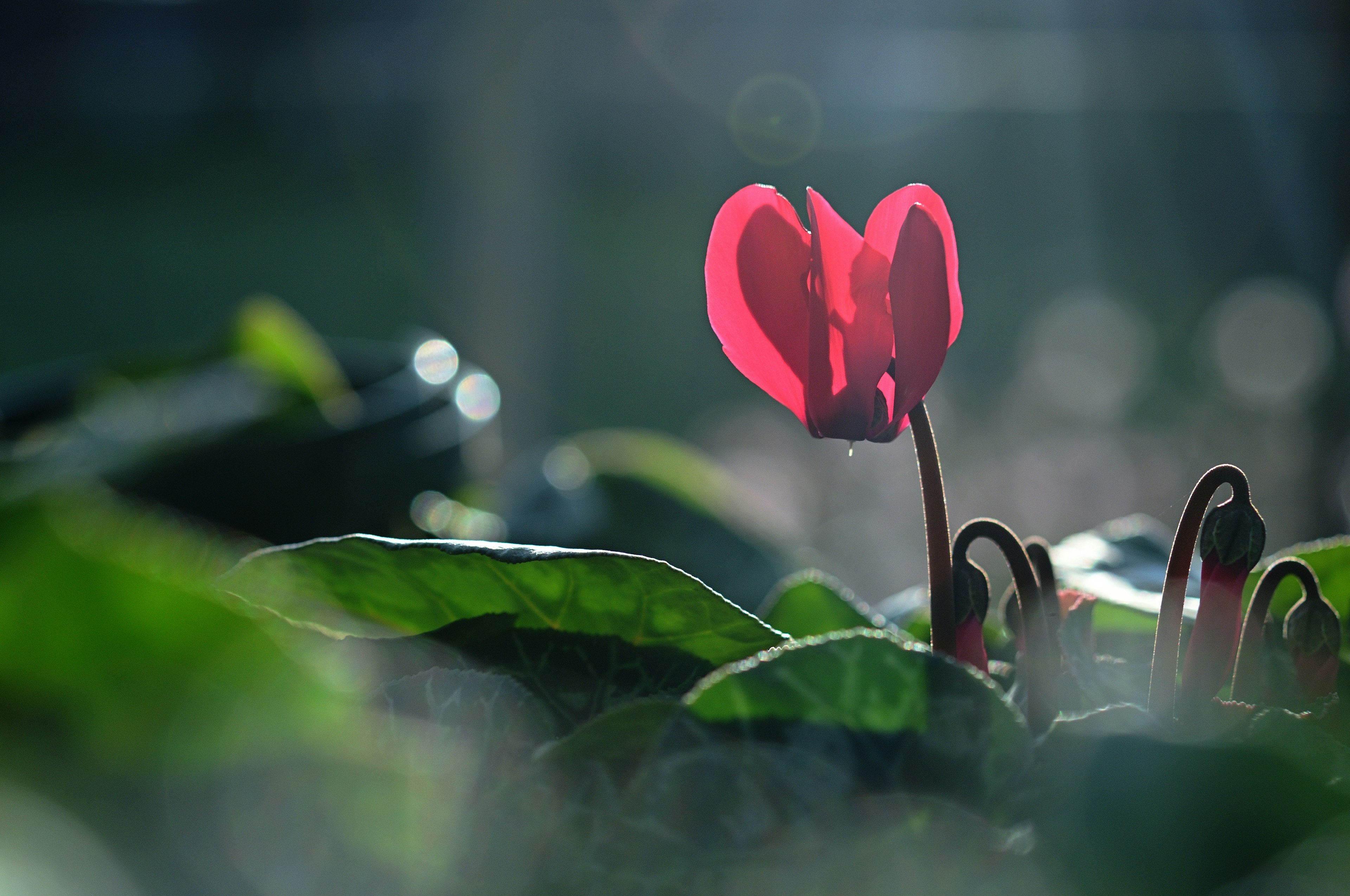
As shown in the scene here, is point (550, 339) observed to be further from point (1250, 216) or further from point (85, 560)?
point (1250, 216)

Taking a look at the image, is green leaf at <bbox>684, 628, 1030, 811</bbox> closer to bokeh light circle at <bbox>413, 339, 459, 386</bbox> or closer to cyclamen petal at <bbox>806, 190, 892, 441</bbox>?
cyclamen petal at <bbox>806, 190, 892, 441</bbox>

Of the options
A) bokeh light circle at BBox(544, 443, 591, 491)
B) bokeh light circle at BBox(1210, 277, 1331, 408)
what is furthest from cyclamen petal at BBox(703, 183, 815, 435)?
bokeh light circle at BBox(1210, 277, 1331, 408)

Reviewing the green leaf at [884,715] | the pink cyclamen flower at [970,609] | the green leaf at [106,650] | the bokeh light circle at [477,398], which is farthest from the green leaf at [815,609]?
the bokeh light circle at [477,398]

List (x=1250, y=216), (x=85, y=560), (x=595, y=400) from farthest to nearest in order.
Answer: (x=1250, y=216)
(x=595, y=400)
(x=85, y=560)

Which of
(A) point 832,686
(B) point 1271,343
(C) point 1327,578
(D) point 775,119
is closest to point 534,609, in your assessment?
(A) point 832,686

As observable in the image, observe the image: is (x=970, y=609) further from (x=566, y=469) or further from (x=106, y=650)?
(x=566, y=469)

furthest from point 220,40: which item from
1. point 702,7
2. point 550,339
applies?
point 550,339
